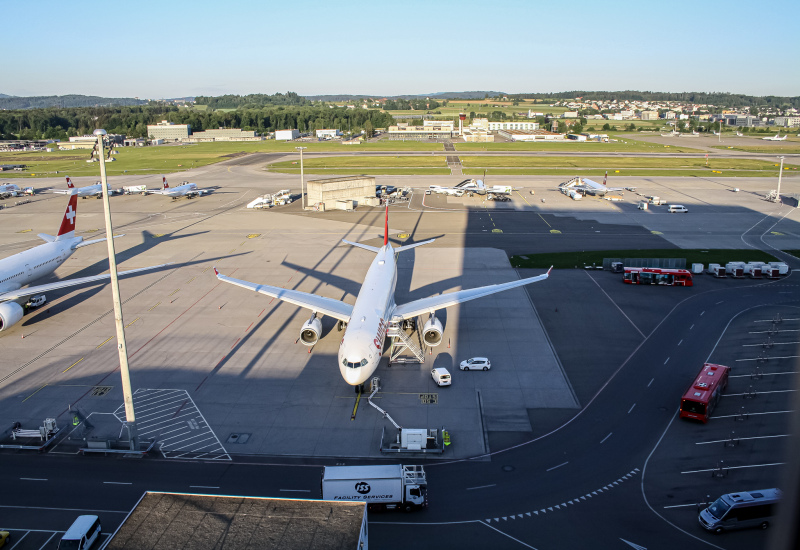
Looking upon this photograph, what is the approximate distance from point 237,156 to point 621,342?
17019 cm

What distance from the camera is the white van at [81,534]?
2469cm

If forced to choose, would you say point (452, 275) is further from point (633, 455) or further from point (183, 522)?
point (183, 522)

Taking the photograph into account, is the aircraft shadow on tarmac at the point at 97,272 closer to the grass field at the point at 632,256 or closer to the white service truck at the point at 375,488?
the grass field at the point at 632,256

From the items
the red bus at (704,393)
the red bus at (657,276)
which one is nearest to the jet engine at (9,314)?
the red bus at (704,393)

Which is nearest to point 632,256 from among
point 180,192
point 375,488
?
point 375,488

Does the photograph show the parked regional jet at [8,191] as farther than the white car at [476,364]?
Yes

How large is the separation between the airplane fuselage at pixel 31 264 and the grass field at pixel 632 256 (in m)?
48.6

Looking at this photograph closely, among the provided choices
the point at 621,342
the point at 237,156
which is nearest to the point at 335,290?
the point at 621,342

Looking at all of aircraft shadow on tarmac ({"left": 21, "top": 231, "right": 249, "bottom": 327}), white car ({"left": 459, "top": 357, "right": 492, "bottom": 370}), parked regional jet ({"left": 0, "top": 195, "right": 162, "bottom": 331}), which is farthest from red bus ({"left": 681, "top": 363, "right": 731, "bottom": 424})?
aircraft shadow on tarmac ({"left": 21, "top": 231, "right": 249, "bottom": 327})

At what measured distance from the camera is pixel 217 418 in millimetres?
35812

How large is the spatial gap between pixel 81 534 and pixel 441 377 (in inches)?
882

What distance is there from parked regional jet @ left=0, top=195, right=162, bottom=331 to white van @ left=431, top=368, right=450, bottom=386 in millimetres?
28622

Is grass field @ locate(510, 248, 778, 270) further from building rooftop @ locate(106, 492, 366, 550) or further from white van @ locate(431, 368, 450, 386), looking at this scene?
building rooftop @ locate(106, 492, 366, 550)

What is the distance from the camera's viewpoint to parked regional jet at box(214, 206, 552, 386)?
34.8m
